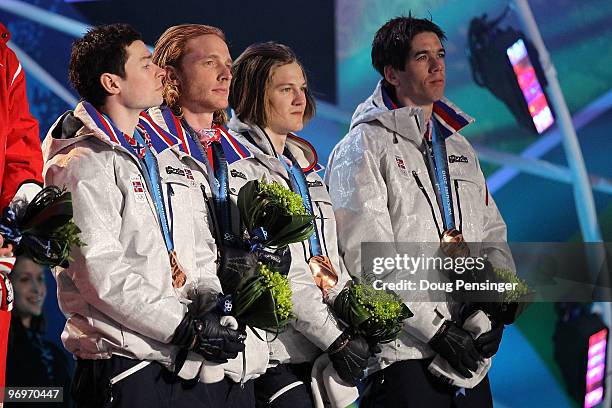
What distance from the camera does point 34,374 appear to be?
4.81 m

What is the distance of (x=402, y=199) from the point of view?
427 cm

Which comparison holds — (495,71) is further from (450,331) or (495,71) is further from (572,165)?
(450,331)

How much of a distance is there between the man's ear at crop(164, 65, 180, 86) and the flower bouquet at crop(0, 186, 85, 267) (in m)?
1.05

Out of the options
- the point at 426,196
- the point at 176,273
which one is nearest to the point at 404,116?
the point at 426,196

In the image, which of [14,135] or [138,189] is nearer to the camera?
[14,135]

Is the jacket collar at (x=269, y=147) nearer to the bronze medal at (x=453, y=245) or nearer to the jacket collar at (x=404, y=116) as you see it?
the jacket collar at (x=404, y=116)

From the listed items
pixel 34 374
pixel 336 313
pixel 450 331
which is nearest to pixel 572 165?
pixel 450 331

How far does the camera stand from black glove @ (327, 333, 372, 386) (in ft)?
12.5

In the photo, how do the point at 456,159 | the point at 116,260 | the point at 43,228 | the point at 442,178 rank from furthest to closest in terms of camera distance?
the point at 456,159 → the point at 442,178 → the point at 116,260 → the point at 43,228

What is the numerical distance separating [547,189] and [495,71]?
0.63 metres

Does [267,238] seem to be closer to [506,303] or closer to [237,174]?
[237,174]

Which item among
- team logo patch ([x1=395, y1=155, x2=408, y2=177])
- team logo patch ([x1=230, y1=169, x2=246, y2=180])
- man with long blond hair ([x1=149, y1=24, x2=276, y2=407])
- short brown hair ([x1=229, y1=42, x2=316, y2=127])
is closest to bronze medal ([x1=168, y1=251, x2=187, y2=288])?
man with long blond hair ([x1=149, y1=24, x2=276, y2=407])

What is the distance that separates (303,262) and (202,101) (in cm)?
66

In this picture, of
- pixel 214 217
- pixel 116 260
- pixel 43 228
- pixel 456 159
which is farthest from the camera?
pixel 456 159
